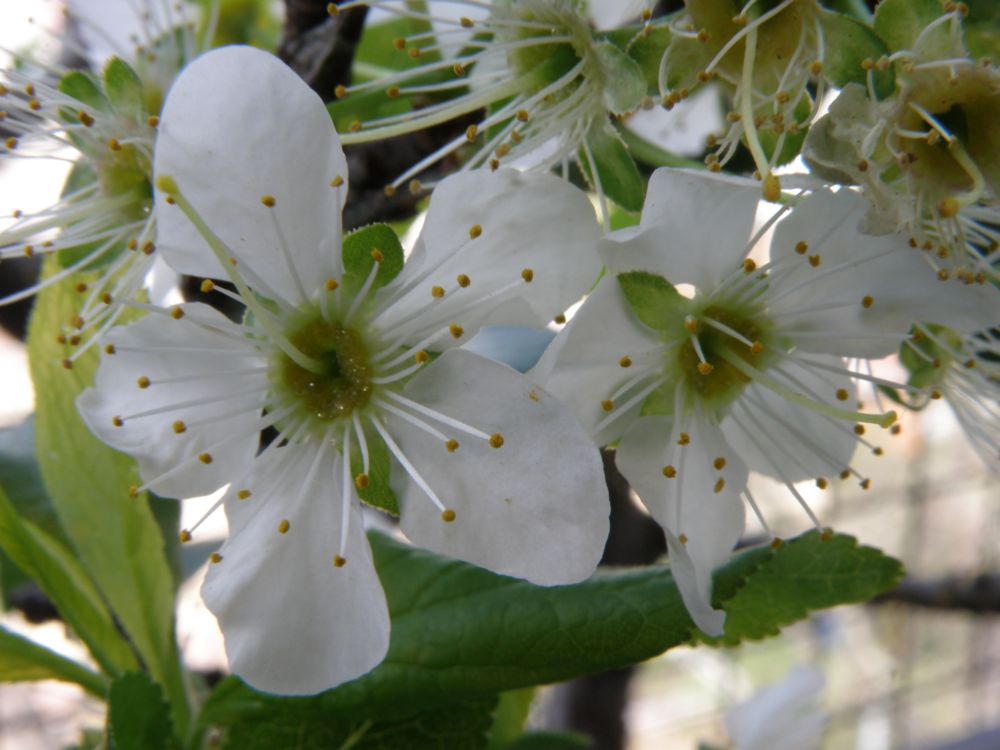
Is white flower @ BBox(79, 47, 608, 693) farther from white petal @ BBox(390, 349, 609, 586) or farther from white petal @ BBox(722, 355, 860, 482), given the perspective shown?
white petal @ BBox(722, 355, 860, 482)

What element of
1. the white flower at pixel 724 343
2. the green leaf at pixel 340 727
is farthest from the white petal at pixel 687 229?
the green leaf at pixel 340 727

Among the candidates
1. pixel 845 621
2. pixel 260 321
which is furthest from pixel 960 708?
pixel 260 321

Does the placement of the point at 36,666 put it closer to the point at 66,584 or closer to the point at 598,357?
the point at 66,584

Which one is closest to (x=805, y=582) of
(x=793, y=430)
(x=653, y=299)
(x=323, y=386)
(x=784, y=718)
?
(x=793, y=430)

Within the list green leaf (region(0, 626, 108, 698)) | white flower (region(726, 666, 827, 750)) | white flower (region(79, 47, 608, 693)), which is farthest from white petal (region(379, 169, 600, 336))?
white flower (region(726, 666, 827, 750))

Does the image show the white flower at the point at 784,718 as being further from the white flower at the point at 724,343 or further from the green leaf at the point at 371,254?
the green leaf at the point at 371,254
